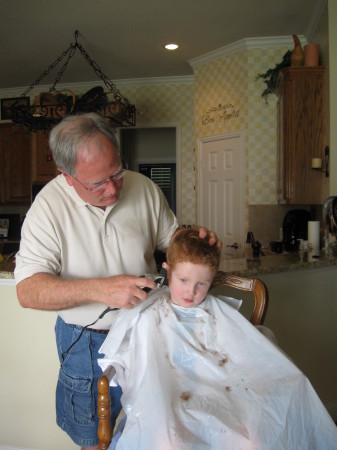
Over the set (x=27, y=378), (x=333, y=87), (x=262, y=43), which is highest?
(x=262, y=43)

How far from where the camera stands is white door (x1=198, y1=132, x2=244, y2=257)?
460 centimetres

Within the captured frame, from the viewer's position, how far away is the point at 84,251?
4.65 ft

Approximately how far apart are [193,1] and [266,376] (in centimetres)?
316

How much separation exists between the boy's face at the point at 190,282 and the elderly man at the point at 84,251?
5.2 inches

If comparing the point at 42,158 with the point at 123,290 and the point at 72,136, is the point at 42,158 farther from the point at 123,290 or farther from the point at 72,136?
the point at 123,290

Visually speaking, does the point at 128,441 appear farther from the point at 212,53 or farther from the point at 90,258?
the point at 212,53

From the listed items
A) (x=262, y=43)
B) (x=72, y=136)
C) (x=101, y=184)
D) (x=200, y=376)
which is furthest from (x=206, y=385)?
(x=262, y=43)

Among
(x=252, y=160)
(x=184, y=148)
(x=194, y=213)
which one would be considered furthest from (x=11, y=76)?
(x=252, y=160)

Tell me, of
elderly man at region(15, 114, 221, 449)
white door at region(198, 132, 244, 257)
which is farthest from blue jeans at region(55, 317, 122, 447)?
white door at region(198, 132, 244, 257)

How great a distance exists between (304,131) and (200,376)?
2653 mm

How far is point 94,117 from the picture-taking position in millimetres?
1410

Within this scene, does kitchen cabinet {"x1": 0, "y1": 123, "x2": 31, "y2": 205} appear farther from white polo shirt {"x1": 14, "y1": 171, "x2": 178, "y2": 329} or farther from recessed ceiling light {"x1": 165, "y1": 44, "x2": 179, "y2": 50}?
white polo shirt {"x1": 14, "y1": 171, "x2": 178, "y2": 329}

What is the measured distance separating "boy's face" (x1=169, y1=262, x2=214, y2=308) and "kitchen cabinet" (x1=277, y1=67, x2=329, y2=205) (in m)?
A: 2.24

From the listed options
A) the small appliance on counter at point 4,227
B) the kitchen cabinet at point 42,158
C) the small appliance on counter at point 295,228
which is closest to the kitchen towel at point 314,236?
the small appliance on counter at point 295,228
